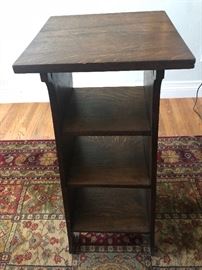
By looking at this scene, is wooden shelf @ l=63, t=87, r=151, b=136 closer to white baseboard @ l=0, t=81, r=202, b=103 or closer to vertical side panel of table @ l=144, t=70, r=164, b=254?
vertical side panel of table @ l=144, t=70, r=164, b=254

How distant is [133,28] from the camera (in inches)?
40.6

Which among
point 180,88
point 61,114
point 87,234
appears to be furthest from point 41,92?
point 61,114

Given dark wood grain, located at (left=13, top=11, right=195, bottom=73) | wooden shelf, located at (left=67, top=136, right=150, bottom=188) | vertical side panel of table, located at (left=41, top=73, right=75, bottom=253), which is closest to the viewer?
dark wood grain, located at (left=13, top=11, right=195, bottom=73)

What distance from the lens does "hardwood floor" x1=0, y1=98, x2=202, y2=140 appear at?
78.7 inches

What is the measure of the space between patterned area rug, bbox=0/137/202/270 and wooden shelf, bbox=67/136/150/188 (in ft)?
1.24

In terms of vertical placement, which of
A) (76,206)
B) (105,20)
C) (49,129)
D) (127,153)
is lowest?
(49,129)

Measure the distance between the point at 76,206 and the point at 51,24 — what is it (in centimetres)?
72

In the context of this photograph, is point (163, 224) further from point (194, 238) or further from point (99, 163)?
point (99, 163)

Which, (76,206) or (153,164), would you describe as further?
(76,206)

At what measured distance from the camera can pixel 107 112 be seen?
40.5 inches

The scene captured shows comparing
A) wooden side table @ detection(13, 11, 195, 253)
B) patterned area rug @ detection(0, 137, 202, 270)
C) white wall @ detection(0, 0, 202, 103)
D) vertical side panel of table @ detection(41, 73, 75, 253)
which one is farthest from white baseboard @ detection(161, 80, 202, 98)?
vertical side panel of table @ detection(41, 73, 75, 253)

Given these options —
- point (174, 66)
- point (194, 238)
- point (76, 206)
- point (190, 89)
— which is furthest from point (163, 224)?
point (190, 89)

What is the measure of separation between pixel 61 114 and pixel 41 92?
4.94 ft

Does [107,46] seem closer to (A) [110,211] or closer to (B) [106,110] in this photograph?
(B) [106,110]
